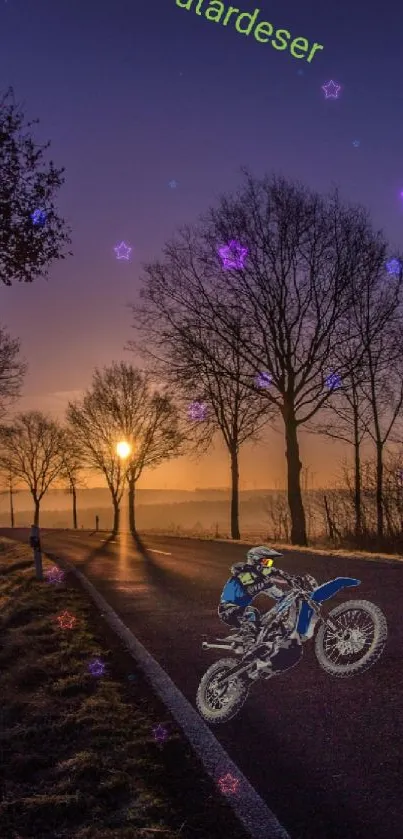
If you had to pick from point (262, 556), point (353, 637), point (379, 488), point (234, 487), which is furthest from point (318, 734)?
point (234, 487)

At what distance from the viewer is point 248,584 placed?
12.1ft

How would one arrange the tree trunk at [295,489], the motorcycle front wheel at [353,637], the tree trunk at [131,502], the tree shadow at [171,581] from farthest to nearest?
1. the tree trunk at [131,502]
2. the tree trunk at [295,489]
3. the tree shadow at [171,581]
4. the motorcycle front wheel at [353,637]

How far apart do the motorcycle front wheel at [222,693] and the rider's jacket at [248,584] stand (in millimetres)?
553

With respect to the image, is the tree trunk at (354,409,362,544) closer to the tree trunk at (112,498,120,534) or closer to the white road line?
the white road line

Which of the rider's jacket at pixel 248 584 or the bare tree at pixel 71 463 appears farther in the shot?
the bare tree at pixel 71 463

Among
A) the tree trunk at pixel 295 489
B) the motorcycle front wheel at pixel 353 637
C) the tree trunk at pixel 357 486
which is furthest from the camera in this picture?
the tree trunk at pixel 357 486

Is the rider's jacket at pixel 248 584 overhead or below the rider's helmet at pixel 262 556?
below

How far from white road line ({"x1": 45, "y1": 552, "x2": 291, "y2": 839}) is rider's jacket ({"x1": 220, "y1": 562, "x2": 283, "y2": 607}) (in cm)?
110

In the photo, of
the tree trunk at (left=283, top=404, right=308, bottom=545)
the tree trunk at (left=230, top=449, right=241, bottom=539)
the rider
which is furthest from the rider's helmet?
the tree trunk at (left=230, top=449, right=241, bottom=539)

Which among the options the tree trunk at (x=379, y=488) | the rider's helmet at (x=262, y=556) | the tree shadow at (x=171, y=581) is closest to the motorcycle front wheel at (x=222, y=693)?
the rider's helmet at (x=262, y=556)

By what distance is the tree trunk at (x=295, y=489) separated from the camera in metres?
25.7

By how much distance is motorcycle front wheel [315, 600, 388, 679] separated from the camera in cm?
338

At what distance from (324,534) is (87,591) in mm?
18377

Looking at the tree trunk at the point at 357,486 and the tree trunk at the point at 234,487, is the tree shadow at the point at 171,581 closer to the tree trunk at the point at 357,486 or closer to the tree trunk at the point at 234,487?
the tree trunk at the point at 357,486
